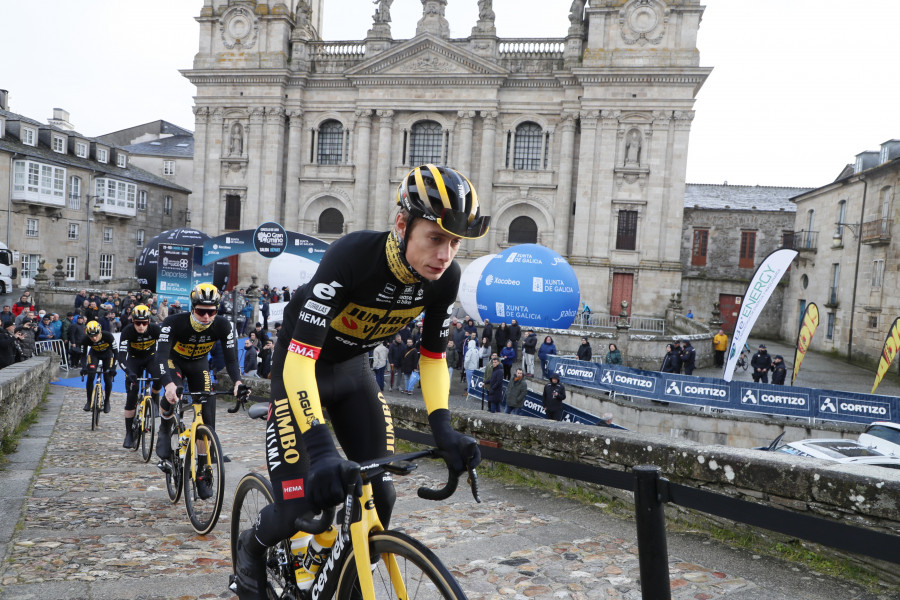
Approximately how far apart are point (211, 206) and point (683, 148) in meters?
29.9

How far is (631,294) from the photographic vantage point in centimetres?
3966

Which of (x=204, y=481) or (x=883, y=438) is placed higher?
(x=204, y=481)

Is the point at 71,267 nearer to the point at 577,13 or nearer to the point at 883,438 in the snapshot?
the point at 577,13

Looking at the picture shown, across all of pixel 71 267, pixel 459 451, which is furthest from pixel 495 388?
pixel 71 267

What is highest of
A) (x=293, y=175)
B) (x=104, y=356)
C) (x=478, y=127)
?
(x=478, y=127)

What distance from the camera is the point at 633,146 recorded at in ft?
129

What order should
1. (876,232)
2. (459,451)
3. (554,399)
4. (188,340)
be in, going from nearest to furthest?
1. (459,451)
2. (188,340)
3. (554,399)
4. (876,232)

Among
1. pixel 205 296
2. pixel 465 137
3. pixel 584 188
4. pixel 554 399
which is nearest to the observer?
pixel 205 296

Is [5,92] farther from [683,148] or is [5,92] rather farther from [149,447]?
[149,447]

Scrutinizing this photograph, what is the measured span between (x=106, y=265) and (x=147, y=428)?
47159mm

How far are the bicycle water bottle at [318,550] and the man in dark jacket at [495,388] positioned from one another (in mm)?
12951

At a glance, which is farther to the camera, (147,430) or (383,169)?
(383,169)

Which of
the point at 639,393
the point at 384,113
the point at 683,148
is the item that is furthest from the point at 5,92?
the point at 639,393

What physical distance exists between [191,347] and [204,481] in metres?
1.80
